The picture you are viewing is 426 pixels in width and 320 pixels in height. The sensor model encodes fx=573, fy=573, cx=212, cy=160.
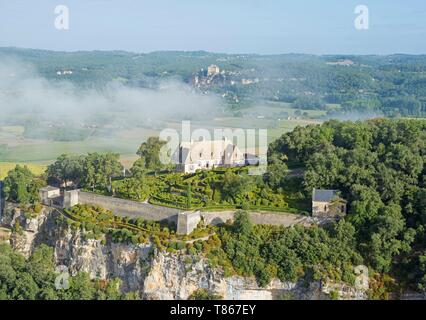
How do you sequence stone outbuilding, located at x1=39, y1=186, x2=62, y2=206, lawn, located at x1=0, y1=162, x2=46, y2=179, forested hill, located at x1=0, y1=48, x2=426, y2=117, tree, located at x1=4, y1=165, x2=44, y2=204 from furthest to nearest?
forested hill, located at x1=0, y1=48, x2=426, y2=117
lawn, located at x1=0, y1=162, x2=46, y2=179
tree, located at x1=4, y1=165, x2=44, y2=204
stone outbuilding, located at x1=39, y1=186, x2=62, y2=206

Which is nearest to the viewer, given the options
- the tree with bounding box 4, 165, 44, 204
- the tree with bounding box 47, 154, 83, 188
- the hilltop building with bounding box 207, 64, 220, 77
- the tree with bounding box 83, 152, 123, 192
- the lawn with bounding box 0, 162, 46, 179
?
the tree with bounding box 83, 152, 123, 192

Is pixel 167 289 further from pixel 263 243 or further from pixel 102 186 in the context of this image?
pixel 102 186

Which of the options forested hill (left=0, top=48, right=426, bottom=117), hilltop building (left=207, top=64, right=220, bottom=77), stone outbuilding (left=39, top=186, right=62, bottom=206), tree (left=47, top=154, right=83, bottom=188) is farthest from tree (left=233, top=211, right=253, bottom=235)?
hilltop building (left=207, top=64, right=220, bottom=77)

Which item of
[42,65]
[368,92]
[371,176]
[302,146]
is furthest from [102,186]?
[42,65]

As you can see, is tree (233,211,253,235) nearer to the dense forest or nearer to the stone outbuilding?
the dense forest

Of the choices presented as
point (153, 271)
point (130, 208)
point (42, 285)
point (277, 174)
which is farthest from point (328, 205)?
point (42, 285)

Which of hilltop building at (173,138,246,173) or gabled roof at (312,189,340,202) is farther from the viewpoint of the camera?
hilltop building at (173,138,246,173)

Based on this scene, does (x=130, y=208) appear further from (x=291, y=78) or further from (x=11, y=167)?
(x=291, y=78)
